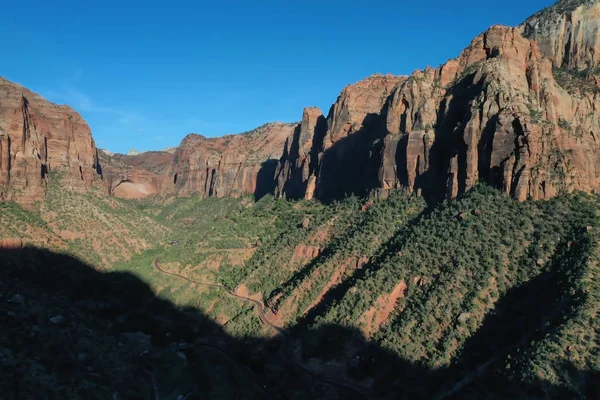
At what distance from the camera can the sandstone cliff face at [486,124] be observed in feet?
221

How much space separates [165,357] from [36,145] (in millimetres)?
71757

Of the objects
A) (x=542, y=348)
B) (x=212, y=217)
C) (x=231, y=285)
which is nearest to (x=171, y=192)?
(x=212, y=217)

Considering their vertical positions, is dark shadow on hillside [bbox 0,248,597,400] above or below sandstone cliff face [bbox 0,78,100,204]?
below

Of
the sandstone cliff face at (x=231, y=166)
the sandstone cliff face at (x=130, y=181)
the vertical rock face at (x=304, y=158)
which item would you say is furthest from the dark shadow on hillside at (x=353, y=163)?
the sandstone cliff face at (x=130, y=181)

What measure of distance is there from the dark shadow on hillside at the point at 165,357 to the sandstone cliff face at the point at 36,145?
26268 millimetres

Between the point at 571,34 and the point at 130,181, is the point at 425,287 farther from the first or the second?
the point at 130,181

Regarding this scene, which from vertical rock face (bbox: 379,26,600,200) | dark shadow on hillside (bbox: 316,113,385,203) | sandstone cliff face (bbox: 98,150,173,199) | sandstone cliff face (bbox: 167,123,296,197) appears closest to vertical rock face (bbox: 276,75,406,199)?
dark shadow on hillside (bbox: 316,113,385,203)

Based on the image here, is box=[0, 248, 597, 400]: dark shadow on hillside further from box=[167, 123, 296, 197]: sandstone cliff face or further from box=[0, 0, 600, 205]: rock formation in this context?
box=[167, 123, 296, 197]: sandstone cliff face

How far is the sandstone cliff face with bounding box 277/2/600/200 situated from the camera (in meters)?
67.3

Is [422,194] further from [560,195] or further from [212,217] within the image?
[212,217]

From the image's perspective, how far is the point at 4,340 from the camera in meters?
52.2

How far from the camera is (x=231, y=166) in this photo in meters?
172

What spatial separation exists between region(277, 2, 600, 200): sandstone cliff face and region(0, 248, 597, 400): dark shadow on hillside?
20.2m

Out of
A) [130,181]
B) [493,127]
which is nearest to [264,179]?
[130,181]
